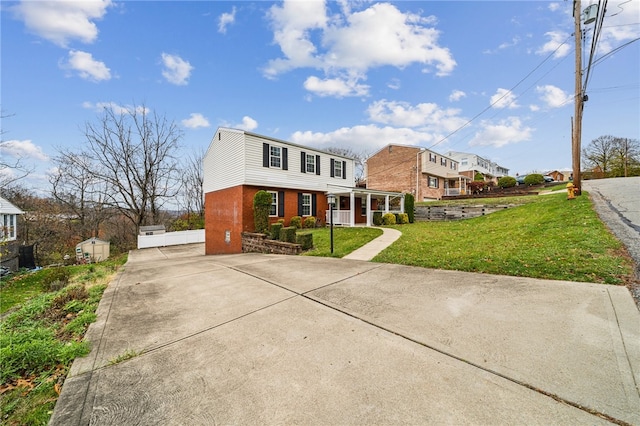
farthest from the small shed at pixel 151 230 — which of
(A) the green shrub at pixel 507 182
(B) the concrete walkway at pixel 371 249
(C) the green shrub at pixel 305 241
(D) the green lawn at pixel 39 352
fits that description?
(A) the green shrub at pixel 507 182

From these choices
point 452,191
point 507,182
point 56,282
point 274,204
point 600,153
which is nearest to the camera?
point 56,282

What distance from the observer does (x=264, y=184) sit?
1439cm

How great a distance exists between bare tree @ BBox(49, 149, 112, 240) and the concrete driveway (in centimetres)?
2675

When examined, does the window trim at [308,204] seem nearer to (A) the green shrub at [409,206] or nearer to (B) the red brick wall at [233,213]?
(B) the red brick wall at [233,213]

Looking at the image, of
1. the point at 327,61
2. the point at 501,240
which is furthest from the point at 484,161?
the point at 501,240

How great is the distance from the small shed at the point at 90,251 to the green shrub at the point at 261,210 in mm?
15650

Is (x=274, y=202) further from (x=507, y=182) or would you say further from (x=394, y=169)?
(x=507, y=182)

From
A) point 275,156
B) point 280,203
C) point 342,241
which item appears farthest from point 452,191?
point 342,241

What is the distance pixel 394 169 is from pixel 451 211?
12524 mm

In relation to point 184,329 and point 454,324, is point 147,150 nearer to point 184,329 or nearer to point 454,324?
point 184,329

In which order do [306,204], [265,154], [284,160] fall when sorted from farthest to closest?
[306,204], [284,160], [265,154]

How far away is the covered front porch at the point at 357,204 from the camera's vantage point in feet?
49.5

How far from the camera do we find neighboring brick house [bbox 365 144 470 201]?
26.3 m

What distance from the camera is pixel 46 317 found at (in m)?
4.12
